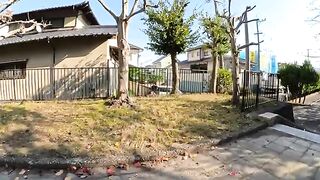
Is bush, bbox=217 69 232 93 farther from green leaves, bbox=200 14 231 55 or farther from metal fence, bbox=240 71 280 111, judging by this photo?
metal fence, bbox=240 71 280 111

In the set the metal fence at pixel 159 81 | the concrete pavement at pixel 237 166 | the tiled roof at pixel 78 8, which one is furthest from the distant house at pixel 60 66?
the concrete pavement at pixel 237 166

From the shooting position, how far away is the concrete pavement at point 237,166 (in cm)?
427

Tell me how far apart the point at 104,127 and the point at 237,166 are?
2589 millimetres

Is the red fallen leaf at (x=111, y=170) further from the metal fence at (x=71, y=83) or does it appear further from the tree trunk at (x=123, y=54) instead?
the metal fence at (x=71, y=83)

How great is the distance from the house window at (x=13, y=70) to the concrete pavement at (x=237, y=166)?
34.4 feet

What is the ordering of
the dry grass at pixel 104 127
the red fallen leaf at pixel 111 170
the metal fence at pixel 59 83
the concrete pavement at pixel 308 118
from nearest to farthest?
the red fallen leaf at pixel 111 170 < the dry grass at pixel 104 127 < the concrete pavement at pixel 308 118 < the metal fence at pixel 59 83

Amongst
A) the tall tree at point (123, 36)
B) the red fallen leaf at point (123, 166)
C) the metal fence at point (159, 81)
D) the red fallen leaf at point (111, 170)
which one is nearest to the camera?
the red fallen leaf at point (111, 170)

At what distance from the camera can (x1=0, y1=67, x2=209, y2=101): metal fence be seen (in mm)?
12562

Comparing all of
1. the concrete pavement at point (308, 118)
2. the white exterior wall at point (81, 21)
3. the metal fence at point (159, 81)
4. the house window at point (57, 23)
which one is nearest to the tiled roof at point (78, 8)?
the white exterior wall at point (81, 21)

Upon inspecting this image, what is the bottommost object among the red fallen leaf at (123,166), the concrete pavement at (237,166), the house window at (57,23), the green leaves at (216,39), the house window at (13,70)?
the concrete pavement at (237,166)

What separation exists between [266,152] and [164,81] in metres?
10.1

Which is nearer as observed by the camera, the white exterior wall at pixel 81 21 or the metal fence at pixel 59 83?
the metal fence at pixel 59 83

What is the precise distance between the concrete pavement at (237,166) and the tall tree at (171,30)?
7177mm

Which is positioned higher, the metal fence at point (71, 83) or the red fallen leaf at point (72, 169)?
the metal fence at point (71, 83)
